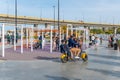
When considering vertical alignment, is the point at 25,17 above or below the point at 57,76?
above

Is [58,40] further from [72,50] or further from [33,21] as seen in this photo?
[33,21]

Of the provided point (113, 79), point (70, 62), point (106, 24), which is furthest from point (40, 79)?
point (106, 24)

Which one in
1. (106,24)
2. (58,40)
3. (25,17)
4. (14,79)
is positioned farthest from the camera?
(106,24)

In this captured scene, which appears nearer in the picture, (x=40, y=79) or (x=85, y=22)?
(x=40, y=79)

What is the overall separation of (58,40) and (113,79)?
22.0m

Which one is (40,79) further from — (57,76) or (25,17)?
(25,17)

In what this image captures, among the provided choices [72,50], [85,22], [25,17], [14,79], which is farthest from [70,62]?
[85,22]

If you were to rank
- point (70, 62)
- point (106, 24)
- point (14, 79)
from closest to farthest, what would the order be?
point (14, 79)
point (70, 62)
point (106, 24)

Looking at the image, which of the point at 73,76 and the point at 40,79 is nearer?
the point at 40,79

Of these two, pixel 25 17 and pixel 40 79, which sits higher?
pixel 25 17

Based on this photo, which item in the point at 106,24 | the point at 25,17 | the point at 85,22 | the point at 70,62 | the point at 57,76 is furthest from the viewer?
the point at 106,24

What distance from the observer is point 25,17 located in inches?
3565

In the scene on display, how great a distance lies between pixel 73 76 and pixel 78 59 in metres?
7.59

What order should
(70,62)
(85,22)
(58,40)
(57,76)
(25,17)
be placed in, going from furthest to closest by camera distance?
1. (85,22)
2. (25,17)
3. (58,40)
4. (70,62)
5. (57,76)
